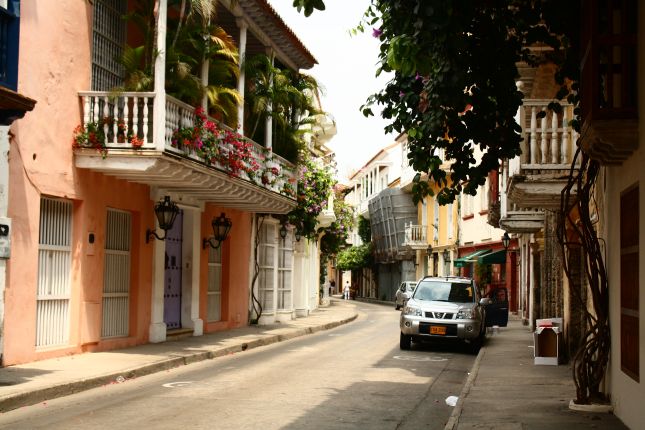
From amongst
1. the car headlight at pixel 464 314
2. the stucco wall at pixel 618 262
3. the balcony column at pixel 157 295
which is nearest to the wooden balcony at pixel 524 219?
the car headlight at pixel 464 314

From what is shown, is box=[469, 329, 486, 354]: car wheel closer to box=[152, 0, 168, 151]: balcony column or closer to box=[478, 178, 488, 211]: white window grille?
box=[152, 0, 168, 151]: balcony column

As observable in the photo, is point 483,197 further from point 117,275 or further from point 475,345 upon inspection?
point 117,275

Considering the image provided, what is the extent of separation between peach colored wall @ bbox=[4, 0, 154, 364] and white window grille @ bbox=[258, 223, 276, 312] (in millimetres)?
9902

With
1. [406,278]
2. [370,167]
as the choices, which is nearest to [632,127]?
[406,278]

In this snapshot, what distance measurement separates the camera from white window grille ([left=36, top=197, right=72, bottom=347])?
47.4ft

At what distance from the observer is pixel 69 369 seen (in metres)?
13.1

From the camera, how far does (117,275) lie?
17.1 meters

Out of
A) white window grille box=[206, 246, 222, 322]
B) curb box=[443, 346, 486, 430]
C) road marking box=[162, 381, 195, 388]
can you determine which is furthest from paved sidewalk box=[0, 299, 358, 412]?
curb box=[443, 346, 486, 430]

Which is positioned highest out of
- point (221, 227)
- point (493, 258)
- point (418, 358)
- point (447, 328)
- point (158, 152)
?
point (158, 152)

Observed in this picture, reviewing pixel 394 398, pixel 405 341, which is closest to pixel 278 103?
pixel 405 341

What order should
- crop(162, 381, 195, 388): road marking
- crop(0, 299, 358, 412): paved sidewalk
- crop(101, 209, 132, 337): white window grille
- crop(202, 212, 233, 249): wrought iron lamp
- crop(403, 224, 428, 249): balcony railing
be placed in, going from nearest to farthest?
1. crop(0, 299, 358, 412): paved sidewalk
2. crop(162, 381, 195, 388): road marking
3. crop(101, 209, 132, 337): white window grille
4. crop(202, 212, 233, 249): wrought iron lamp
5. crop(403, 224, 428, 249): balcony railing

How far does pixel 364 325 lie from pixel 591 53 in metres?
23.7

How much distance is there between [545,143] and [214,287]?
1104 centimetres

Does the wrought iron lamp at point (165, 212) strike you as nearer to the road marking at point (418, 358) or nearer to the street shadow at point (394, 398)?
the street shadow at point (394, 398)
